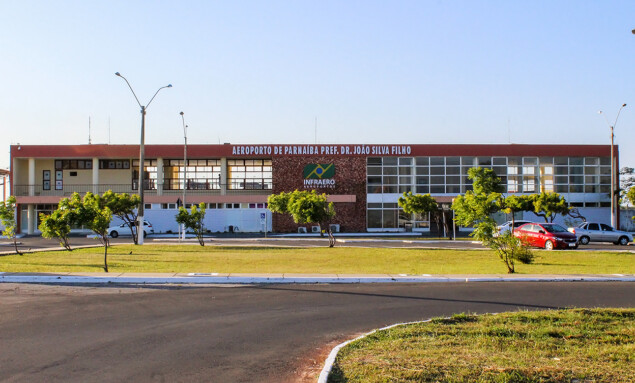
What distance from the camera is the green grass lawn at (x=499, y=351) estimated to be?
6.68m

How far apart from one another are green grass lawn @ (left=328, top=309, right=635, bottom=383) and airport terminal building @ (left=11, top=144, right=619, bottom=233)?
150 feet

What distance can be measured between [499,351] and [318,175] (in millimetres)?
48468

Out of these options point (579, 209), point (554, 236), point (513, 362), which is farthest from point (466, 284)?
point (579, 209)

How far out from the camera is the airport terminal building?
56156mm

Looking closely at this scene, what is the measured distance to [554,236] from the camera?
32406 millimetres

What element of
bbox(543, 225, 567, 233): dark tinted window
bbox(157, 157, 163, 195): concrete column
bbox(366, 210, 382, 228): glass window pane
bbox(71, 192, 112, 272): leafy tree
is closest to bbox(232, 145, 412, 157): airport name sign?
bbox(366, 210, 382, 228): glass window pane

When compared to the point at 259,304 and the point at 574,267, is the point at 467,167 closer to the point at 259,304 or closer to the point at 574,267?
the point at 574,267

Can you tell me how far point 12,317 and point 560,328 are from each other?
30.4 feet

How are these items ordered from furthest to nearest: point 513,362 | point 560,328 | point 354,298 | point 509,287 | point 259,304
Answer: point 509,287 < point 354,298 < point 259,304 < point 560,328 < point 513,362

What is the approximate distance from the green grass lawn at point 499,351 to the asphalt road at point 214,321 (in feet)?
2.63

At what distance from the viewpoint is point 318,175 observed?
56.1m

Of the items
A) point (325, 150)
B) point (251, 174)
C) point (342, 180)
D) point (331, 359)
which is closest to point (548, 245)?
point (342, 180)

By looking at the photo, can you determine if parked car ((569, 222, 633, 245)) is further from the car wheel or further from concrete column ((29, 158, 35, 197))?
concrete column ((29, 158, 35, 197))

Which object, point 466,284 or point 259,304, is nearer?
point 259,304
